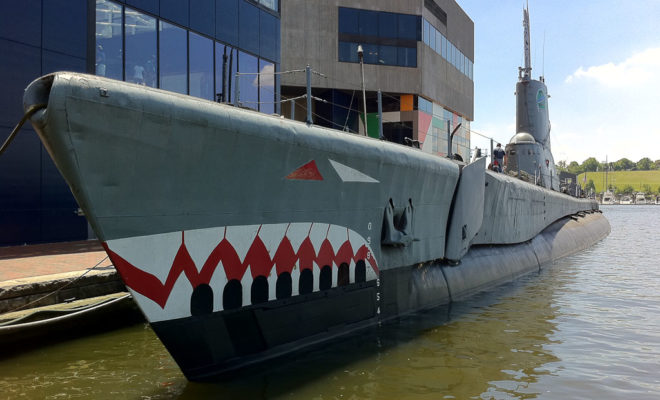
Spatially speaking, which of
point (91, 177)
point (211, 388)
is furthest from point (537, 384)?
point (91, 177)

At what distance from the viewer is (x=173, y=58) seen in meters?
19.2

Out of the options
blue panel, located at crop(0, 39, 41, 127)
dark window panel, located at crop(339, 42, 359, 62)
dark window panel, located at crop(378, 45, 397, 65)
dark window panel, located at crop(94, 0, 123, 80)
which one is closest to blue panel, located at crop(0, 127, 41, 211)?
blue panel, located at crop(0, 39, 41, 127)

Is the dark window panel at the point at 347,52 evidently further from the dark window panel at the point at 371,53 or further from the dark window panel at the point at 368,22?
the dark window panel at the point at 368,22

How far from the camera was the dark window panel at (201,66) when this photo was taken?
20000 millimetres

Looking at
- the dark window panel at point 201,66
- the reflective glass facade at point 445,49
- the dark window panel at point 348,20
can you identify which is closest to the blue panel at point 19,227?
the dark window panel at point 201,66

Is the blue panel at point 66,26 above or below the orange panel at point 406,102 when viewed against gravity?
below

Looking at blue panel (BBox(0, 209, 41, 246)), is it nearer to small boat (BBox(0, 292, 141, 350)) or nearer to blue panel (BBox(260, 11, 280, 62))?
small boat (BBox(0, 292, 141, 350))

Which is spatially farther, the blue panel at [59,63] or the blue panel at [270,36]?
the blue panel at [270,36]

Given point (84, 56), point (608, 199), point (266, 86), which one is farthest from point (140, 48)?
point (608, 199)

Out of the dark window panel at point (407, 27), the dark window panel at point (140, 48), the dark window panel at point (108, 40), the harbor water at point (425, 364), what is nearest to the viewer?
the harbor water at point (425, 364)

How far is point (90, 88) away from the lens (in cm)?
506

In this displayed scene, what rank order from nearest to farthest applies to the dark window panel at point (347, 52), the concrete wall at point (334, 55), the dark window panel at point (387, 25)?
the concrete wall at point (334, 55) < the dark window panel at point (347, 52) < the dark window panel at point (387, 25)

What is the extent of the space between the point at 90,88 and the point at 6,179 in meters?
11.3

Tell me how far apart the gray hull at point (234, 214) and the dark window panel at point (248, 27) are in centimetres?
1488
